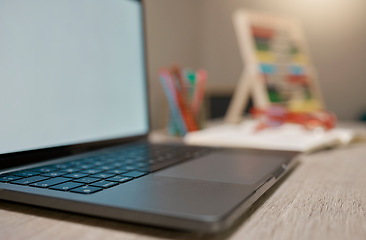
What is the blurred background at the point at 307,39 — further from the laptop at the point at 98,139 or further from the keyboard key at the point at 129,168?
the keyboard key at the point at 129,168

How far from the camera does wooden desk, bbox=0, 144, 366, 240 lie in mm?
272

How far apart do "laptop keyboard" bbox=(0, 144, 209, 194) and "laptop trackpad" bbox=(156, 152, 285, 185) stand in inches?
0.9

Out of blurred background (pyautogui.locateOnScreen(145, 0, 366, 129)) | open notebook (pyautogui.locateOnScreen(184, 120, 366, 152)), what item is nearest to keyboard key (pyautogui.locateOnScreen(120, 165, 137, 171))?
open notebook (pyautogui.locateOnScreen(184, 120, 366, 152))

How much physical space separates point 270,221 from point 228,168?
14 cm

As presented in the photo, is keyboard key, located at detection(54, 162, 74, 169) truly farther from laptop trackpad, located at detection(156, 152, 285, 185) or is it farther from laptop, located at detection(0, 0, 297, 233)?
laptop trackpad, located at detection(156, 152, 285, 185)

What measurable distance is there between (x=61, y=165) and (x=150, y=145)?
0.21 meters

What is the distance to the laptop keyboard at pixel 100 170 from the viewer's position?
0.34 m

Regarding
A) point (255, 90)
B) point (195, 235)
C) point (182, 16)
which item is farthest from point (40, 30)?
point (182, 16)

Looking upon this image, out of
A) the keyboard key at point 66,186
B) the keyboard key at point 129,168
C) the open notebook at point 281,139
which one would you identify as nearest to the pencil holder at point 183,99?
the open notebook at point 281,139

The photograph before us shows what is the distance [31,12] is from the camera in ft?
1.50

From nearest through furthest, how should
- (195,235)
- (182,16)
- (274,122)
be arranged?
1. (195,235)
2. (274,122)
3. (182,16)

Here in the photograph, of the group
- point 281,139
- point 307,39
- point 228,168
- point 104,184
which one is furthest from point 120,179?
point 307,39

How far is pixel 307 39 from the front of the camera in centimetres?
145

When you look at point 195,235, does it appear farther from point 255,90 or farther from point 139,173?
point 255,90
